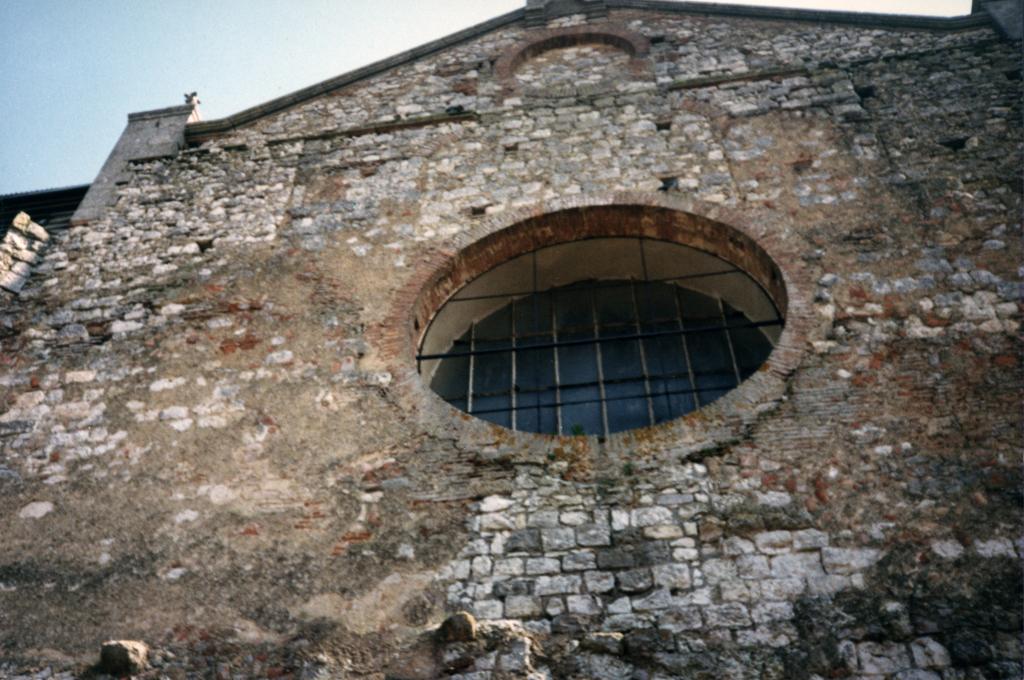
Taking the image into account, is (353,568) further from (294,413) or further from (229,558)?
(294,413)

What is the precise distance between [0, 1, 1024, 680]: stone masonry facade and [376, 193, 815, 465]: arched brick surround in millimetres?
23

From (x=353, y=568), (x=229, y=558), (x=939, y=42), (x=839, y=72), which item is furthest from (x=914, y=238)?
(x=229, y=558)

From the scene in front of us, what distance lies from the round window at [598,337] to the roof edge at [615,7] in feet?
9.57

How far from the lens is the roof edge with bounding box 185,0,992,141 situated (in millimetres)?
7203

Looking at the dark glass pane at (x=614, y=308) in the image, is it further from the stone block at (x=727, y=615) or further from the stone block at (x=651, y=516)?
the stone block at (x=727, y=615)

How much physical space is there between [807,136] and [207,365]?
14.9 ft

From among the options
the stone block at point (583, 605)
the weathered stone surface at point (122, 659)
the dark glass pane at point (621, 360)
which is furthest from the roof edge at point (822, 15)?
the weathered stone surface at point (122, 659)

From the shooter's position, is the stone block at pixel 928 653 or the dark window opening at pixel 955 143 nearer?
the stone block at pixel 928 653

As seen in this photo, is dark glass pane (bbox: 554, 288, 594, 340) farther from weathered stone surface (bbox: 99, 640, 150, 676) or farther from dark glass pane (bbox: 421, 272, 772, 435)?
weathered stone surface (bbox: 99, 640, 150, 676)

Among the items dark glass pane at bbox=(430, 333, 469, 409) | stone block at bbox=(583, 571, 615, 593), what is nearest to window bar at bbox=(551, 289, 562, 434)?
dark glass pane at bbox=(430, 333, 469, 409)

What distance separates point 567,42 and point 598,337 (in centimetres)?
363

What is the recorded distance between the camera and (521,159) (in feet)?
21.3

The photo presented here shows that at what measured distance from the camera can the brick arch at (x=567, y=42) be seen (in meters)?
7.64

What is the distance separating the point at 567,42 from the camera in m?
7.95
